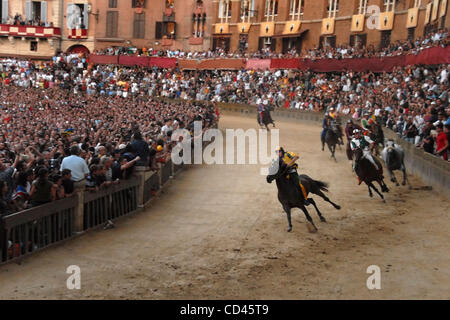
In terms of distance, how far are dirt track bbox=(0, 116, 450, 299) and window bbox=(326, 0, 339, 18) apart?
35.2m

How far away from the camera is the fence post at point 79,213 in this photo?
10602mm

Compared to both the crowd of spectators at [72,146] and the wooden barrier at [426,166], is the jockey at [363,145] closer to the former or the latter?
the wooden barrier at [426,166]

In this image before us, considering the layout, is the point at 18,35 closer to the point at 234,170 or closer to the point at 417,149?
the point at 234,170

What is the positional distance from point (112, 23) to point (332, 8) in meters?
25.5

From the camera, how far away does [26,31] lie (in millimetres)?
59219

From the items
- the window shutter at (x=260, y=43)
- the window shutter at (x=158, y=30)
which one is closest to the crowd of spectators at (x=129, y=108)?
the window shutter at (x=260, y=43)

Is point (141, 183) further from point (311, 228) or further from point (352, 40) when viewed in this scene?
point (352, 40)

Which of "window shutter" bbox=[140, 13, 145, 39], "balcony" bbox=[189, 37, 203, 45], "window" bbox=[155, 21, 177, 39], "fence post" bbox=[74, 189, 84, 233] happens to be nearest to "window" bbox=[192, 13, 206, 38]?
"balcony" bbox=[189, 37, 203, 45]

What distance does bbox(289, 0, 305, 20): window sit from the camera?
51.1m

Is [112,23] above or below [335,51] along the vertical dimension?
above

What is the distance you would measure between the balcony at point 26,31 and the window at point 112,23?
6021 mm

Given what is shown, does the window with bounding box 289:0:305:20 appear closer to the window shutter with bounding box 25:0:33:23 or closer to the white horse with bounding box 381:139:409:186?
the window shutter with bounding box 25:0:33:23

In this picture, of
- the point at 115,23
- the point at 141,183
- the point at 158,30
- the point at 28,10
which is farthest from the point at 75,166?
the point at 28,10
